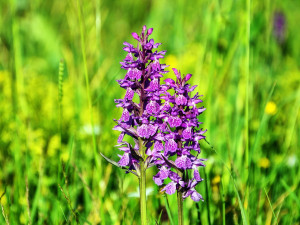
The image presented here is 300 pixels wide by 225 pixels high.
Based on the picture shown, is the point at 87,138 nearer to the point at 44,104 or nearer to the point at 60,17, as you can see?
the point at 44,104

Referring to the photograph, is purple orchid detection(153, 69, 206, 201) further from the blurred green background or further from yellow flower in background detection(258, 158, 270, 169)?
yellow flower in background detection(258, 158, 270, 169)

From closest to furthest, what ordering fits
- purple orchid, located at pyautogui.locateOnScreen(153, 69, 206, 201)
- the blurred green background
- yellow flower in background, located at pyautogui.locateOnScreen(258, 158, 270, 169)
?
purple orchid, located at pyautogui.locateOnScreen(153, 69, 206, 201) → the blurred green background → yellow flower in background, located at pyautogui.locateOnScreen(258, 158, 270, 169)

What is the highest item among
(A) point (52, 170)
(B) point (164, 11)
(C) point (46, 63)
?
(B) point (164, 11)

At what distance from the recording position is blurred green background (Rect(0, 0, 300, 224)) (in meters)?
1.82

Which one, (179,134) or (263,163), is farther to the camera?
(263,163)

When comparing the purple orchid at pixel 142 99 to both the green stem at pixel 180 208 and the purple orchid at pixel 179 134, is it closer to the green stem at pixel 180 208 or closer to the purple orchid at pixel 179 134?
the purple orchid at pixel 179 134

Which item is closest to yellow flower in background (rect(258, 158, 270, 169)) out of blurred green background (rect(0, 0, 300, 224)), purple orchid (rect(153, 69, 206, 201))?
blurred green background (rect(0, 0, 300, 224))

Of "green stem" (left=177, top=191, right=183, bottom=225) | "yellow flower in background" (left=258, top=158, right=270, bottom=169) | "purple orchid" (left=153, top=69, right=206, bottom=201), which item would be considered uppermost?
"yellow flower in background" (left=258, top=158, right=270, bottom=169)

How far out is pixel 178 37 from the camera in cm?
338

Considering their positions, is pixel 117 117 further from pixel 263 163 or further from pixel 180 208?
pixel 180 208

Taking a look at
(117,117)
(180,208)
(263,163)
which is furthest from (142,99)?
(263,163)

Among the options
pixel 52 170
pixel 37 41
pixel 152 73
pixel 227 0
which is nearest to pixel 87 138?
pixel 52 170

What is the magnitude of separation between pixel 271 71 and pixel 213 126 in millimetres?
982

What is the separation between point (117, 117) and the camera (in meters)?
2.38
